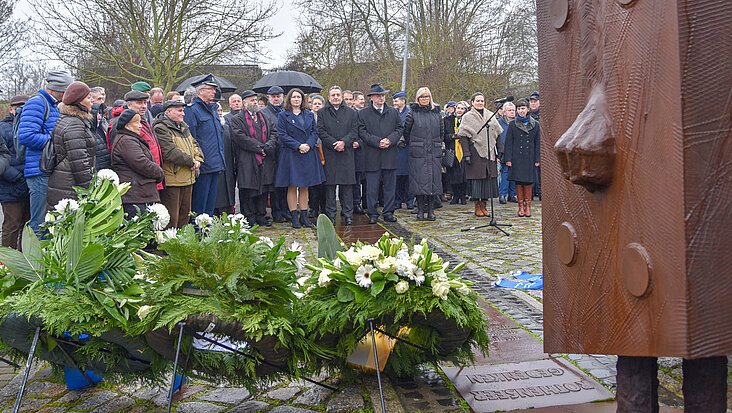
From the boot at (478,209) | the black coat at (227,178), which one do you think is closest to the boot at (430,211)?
the boot at (478,209)

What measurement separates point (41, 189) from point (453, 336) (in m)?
4.82

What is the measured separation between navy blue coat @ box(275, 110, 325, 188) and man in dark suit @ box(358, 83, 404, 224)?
835mm

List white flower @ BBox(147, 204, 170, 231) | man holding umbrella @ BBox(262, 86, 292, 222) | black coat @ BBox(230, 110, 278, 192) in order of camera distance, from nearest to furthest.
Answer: white flower @ BBox(147, 204, 170, 231) < black coat @ BBox(230, 110, 278, 192) < man holding umbrella @ BBox(262, 86, 292, 222)

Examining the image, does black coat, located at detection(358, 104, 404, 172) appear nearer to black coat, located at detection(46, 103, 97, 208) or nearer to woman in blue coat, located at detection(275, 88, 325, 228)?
woman in blue coat, located at detection(275, 88, 325, 228)

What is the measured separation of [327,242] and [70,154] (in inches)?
139

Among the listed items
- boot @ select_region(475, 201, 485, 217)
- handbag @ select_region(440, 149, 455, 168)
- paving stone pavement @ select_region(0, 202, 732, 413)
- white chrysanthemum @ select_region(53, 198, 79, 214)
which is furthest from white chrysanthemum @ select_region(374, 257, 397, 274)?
handbag @ select_region(440, 149, 455, 168)

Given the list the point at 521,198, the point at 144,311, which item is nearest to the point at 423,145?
the point at 521,198

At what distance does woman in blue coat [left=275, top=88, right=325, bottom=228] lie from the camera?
9.95 meters

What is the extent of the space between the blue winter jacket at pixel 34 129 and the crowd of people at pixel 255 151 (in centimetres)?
1

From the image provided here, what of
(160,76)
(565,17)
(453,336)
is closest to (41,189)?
(453,336)

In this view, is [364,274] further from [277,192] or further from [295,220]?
[277,192]

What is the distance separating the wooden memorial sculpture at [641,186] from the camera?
64.7 inches

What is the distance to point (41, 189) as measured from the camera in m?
6.39

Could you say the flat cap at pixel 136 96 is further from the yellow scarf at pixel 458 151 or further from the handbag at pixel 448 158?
the handbag at pixel 448 158
